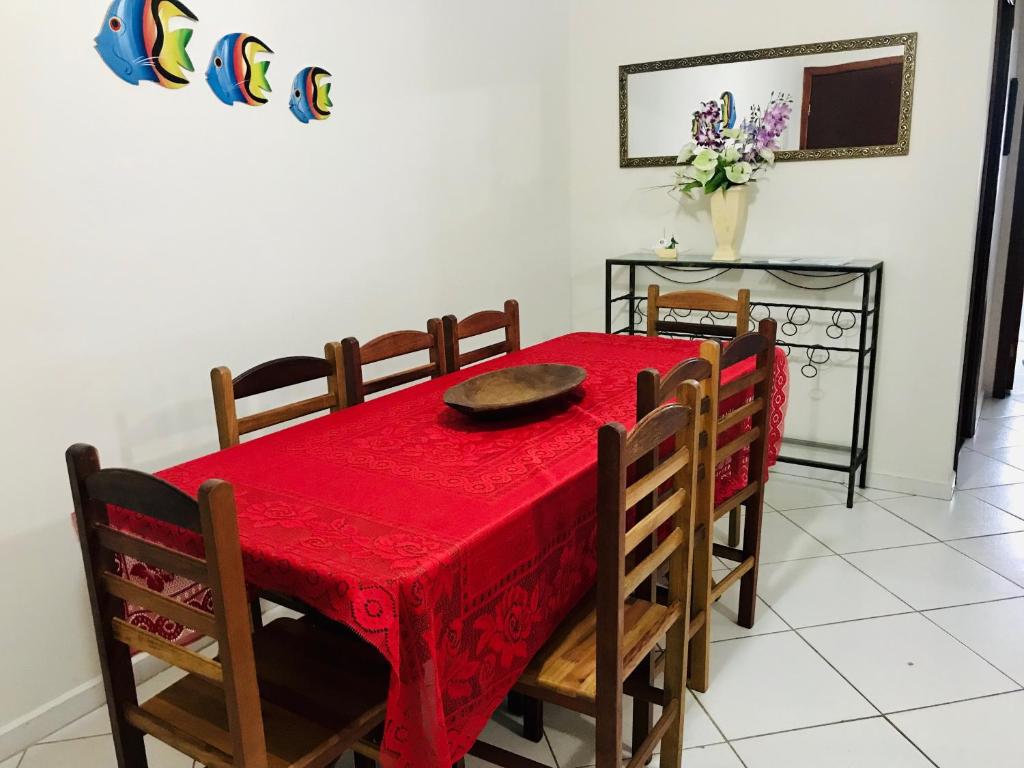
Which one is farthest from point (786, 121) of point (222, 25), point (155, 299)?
point (155, 299)

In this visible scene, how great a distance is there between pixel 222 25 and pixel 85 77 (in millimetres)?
460

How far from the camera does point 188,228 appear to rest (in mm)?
2201

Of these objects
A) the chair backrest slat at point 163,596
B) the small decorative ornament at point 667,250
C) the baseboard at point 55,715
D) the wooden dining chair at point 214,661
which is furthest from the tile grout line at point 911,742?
the small decorative ornament at point 667,250

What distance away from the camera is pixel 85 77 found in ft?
6.32

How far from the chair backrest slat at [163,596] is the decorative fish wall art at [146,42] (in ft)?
4.01

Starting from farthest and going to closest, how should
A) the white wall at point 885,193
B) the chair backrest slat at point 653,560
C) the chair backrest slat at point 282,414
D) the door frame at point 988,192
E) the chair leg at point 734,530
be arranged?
1. the door frame at point 988,192
2. the white wall at point 885,193
3. the chair leg at point 734,530
4. the chair backrest slat at point 282,414
5. the chair backrest slat at point 653,560

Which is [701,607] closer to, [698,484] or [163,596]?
[698,484]

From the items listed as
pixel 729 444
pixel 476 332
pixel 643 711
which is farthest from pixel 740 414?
pixel 476 332

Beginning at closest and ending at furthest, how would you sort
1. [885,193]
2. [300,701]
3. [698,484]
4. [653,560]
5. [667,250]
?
[300,701] < [653,560] < [698,484] < [885,193] < [667,250]

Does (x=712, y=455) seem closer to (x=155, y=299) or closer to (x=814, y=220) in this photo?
(x=155, y=299)

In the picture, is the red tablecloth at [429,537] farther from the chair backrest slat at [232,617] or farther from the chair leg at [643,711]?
the chair leg at [643,711]

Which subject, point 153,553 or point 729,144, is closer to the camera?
point 153,553

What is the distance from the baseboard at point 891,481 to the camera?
3.19 metres

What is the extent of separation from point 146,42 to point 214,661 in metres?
1.62
